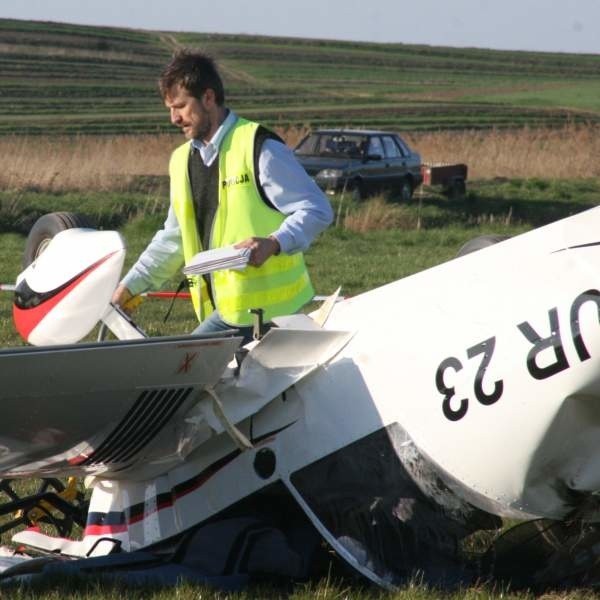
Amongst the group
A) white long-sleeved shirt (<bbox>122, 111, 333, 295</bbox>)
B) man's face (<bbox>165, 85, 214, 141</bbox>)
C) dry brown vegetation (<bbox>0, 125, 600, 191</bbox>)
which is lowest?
white long-sleeved shirt (<bbox>122, 111, 333, 295</bbox>)

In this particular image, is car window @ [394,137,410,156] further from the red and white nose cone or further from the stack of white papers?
the stack of white papers

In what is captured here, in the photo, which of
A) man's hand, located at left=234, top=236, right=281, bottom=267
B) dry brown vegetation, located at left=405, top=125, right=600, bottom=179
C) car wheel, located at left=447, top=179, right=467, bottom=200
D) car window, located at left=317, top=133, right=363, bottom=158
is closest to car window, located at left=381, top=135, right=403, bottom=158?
car window, located at left=317, top=133, right=363, bottom=158

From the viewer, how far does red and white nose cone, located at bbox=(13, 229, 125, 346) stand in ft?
14.4

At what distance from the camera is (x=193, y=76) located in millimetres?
4961

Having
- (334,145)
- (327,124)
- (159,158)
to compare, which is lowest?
(159,158)

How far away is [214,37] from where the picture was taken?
91.0 metres

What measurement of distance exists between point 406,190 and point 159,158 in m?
4.97

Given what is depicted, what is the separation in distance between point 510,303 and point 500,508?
62cm

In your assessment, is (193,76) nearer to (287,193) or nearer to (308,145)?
(287,193)

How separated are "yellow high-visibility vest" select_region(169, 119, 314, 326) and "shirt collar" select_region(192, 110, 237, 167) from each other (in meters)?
0.02

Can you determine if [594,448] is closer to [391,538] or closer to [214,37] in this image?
[391,538]

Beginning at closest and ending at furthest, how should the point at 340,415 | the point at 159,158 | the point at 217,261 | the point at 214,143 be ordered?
1. the point at 340,415
2. the point at 217,261
3. the point at 214,143
4. the point at 159,158

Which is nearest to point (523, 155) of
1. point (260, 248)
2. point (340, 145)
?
point (340, 145)

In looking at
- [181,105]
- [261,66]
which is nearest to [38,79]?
[261,66]
